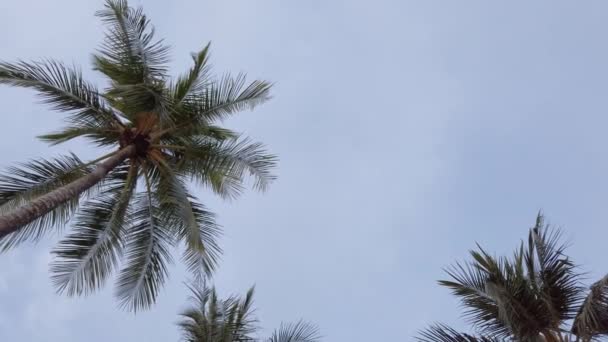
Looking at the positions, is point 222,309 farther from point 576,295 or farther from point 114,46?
point 576,295

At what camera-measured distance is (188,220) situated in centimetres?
1327

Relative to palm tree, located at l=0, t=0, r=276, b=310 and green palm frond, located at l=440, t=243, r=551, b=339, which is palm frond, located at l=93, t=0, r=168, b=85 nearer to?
palm tree, located at l=0, t=0, r=276, b=310

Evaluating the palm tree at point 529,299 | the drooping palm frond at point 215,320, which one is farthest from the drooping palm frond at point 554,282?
the drooping palm frond at point 215,320

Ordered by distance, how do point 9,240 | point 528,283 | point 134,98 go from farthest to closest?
1. point 134,98
2. point 9,240
3. point 528,283

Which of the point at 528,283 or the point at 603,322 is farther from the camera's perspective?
the point at 528,283

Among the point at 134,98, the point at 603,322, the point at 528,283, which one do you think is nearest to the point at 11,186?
the point at 134,98

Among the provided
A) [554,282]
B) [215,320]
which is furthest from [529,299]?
[215,320]

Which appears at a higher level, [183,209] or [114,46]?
[114,46]

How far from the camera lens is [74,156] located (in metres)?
13.3

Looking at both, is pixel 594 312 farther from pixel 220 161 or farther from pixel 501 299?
pixel 220 161

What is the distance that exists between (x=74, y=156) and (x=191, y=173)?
2490mm

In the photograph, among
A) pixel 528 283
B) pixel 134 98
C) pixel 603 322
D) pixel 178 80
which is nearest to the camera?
pixel 603 322

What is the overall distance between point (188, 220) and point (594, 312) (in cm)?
781

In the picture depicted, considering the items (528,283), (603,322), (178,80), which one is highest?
(178,80)
